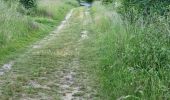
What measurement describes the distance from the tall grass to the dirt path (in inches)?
21.9

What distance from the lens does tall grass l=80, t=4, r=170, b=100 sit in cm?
798

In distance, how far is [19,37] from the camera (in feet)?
58.3

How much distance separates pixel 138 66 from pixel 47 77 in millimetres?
2706

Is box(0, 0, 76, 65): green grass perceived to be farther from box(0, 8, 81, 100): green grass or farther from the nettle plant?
the nettle plant

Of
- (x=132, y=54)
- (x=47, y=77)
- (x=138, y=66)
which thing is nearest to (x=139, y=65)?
(x=138, y=66)

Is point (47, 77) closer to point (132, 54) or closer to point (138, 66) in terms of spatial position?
point (132, 54)

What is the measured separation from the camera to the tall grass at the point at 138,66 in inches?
314

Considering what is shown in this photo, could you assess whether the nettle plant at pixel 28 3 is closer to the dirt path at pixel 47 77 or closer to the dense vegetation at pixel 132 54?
the dense vegetation at pixel 132 54

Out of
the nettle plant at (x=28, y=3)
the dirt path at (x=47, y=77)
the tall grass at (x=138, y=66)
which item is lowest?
the dirt path at (x=47, y=77)

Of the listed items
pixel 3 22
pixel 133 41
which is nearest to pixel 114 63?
pixel 133 41

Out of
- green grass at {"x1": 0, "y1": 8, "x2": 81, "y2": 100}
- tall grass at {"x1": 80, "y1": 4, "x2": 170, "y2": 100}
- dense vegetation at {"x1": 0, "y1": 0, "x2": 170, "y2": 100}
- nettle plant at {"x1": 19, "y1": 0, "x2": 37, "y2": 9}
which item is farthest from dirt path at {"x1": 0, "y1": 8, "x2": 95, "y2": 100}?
nettle plant at {"x1": 19, "y1": 0, "x2": 37, "y2": 9}

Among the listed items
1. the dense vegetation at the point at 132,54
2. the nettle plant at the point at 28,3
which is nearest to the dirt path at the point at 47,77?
the dense vegetation at the point at 132,54

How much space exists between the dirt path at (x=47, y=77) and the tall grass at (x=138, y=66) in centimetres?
56

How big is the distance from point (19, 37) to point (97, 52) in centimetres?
489
